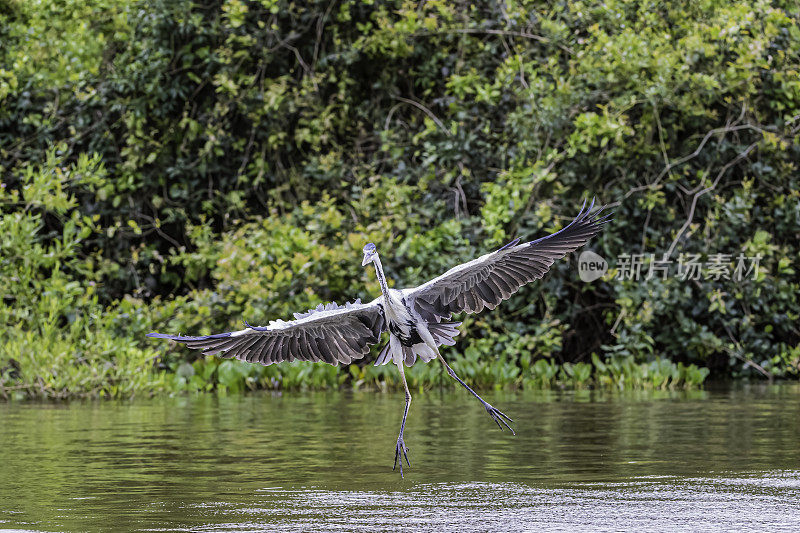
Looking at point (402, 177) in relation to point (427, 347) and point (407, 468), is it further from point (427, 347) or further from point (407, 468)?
point (407, 468)

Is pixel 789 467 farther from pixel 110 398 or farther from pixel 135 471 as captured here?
pixel 110 398

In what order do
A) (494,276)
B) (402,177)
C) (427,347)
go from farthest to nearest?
(402,177), (494,276), (427,347)

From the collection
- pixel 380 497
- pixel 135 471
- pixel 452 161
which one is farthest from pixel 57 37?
pixel 380 497

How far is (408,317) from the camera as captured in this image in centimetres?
769

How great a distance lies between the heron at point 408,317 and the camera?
7668 millimetres

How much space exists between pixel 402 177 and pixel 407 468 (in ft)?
29.9

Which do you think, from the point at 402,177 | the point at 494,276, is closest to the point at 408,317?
the point at 494,276

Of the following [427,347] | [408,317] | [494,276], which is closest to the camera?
[408,317]

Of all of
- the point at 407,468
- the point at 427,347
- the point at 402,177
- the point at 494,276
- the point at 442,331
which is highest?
the point at 402,177

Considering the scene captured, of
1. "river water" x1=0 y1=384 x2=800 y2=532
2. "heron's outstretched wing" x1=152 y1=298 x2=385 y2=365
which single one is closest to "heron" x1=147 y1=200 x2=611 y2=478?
"heron's outstretched wing" x1=152 y1=298 x2=385 y2=365

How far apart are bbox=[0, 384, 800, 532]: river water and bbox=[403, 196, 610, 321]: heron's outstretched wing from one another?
101 cm

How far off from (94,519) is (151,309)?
10256 millimetres

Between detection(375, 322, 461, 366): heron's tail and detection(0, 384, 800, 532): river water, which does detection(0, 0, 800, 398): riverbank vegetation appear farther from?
detection(375, 322, 461, 366): heron's tail

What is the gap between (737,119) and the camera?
1546cm
